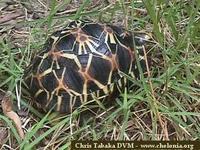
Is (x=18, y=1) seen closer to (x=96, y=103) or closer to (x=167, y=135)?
(x=96, y=103)

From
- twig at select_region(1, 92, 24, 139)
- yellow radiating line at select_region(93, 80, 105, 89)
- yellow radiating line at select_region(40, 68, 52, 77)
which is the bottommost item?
twig at select_region(1, 92, 24, 139)

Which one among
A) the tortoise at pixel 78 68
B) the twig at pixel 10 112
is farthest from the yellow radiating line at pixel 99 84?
the twig at pixel 10 112

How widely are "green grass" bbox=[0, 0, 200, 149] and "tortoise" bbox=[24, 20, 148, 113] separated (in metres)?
0.05

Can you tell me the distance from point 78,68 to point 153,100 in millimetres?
232

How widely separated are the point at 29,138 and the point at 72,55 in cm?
26

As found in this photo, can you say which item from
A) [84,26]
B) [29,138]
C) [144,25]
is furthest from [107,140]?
[144,25]

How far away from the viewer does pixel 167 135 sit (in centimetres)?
142

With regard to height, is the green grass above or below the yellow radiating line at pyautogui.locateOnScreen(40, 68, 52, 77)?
below

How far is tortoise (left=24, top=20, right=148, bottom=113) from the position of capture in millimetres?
1472

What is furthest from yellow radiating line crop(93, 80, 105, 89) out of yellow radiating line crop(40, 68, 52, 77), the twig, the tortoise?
the twig

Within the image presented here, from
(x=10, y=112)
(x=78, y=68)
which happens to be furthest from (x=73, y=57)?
(x=10, y=112)

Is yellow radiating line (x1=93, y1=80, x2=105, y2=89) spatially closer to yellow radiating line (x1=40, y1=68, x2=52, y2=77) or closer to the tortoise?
the tortoise

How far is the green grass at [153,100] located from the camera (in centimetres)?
144

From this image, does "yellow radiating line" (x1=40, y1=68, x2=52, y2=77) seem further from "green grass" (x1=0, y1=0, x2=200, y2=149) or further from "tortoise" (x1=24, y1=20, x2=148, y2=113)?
"green grass" (x1=0, y1=0, x2=200, y2=149)
